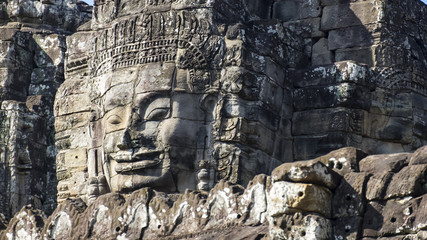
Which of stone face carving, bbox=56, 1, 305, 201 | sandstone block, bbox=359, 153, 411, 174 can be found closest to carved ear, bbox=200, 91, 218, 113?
stone face carving, bbox=56, 1, 305, 201

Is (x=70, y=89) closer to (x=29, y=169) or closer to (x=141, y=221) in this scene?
(x=29, y=169)

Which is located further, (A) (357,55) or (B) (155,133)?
(A) (357,55)

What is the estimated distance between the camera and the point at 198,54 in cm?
2300

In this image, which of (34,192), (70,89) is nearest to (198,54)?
(70,89)

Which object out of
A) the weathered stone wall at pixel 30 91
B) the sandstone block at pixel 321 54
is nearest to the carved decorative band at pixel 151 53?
the sandstone block at pixel 321 54

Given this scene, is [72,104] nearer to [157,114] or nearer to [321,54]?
[157,114]

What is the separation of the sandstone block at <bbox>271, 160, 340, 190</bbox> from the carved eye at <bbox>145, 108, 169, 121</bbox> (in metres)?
4.85

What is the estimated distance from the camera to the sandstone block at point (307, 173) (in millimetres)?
18078

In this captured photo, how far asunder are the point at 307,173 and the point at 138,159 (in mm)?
5147

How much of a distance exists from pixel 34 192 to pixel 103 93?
3.41m

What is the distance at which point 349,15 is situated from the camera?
24.2 meters

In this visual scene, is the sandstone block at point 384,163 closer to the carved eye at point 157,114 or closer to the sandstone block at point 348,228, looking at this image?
the sandstone block at point 348,228

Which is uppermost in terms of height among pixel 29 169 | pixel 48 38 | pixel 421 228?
pixel 48 38

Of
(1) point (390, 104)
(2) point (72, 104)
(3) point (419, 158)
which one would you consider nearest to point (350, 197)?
(3) point (419, 158)
